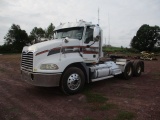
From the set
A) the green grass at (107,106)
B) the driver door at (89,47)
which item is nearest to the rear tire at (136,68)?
the driver door at (89,47)

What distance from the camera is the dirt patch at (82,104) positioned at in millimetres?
5551

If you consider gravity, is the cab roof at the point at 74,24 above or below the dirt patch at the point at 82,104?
above

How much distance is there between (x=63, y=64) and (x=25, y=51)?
5.62 ft

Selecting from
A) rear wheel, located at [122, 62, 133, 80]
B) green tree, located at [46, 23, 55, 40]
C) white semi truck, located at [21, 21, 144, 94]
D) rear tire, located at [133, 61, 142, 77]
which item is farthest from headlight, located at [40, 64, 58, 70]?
rear tire, located at [133, 61, 142, 77]

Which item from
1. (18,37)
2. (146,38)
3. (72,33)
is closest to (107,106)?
(72,33)

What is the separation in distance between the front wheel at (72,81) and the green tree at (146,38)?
143 ft

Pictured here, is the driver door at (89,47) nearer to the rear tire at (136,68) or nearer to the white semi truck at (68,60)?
the white semi truck at (68,60)

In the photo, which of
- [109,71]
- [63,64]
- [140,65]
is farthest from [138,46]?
[63,64]

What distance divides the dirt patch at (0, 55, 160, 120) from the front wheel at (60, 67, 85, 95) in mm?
276

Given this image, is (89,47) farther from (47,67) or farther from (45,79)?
(45,79)

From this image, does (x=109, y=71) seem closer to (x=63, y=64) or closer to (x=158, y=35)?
(x=63, y=64)

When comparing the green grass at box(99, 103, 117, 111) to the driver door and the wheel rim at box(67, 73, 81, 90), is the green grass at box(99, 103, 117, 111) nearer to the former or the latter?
the wheel rim at box(67, 73, 81, 90)

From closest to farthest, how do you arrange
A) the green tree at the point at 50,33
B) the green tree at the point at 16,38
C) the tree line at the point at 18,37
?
1. the green tree at the point at 50,33
2. the tree line at the point at 18,37
3. the green tree at the point at 16,38

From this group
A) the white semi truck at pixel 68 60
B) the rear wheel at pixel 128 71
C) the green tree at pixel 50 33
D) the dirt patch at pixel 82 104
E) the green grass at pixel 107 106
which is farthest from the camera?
the rear wheel at pixel 128 71
